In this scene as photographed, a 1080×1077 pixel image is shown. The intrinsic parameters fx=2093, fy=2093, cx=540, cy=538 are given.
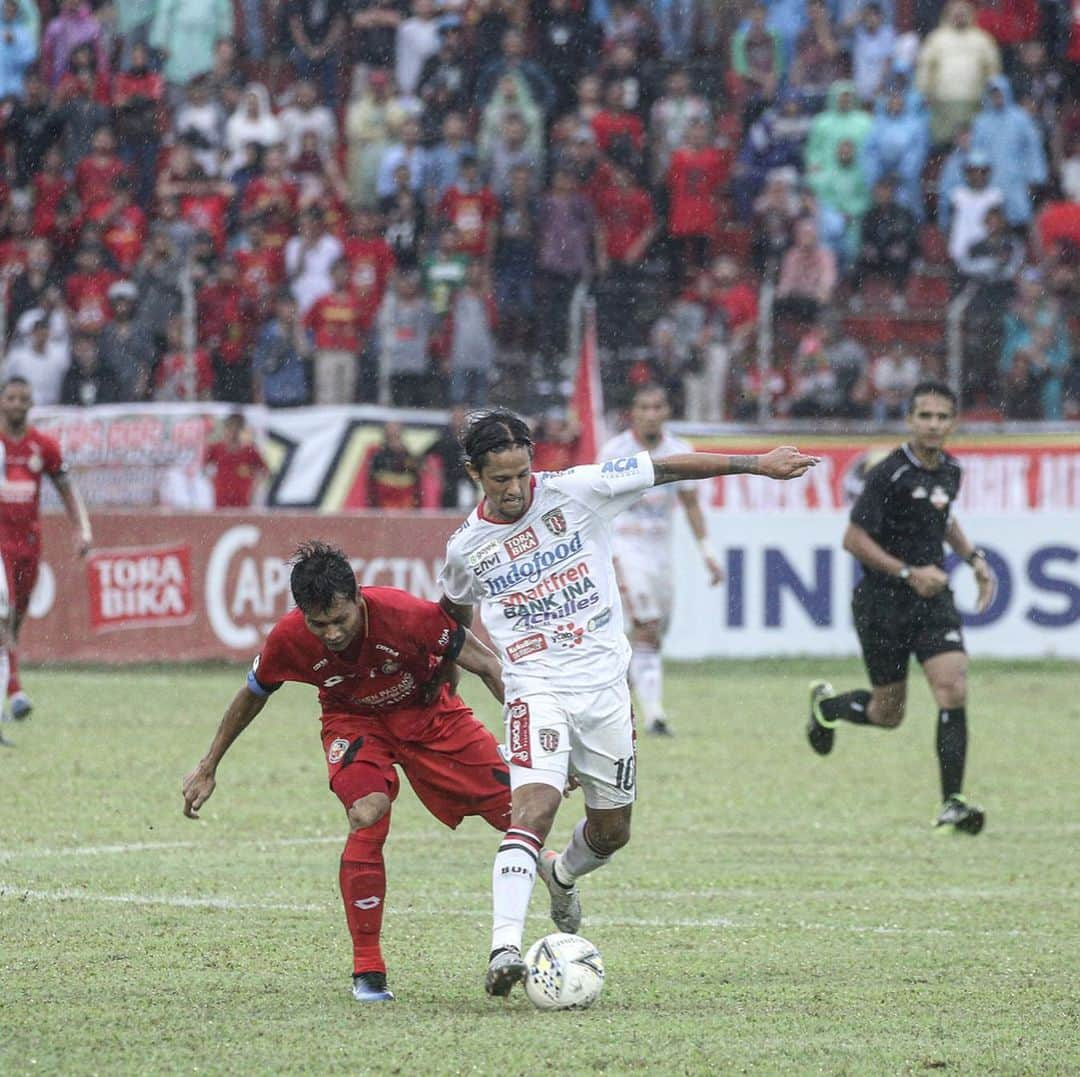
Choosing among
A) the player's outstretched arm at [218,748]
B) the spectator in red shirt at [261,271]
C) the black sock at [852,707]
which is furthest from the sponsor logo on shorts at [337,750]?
the spectator in red shirt at [261,271]

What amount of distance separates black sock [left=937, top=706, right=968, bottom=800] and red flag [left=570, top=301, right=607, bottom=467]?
9.43m

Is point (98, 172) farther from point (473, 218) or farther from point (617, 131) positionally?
point (617, 131)

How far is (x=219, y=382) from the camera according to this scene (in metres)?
21.2

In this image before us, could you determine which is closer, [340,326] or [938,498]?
[938,498]

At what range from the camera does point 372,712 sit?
22.2 feet

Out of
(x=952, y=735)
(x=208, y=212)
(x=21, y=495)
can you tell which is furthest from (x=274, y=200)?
(x=952, y=735)

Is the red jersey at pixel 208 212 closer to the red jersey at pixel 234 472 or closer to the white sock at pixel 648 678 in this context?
the red jersey at pixel 234 472

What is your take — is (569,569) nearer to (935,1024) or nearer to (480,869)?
(935,1024)

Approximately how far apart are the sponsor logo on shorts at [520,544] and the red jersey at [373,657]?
0.97 ft

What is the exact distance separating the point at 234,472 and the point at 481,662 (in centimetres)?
1336

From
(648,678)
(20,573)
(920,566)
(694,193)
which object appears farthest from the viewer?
(694,193)

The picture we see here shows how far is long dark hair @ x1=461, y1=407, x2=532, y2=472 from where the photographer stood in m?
6.62

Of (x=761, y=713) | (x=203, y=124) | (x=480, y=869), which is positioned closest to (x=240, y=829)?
(x=480, y=869)

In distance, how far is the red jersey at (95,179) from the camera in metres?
22.8
